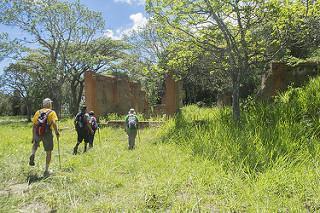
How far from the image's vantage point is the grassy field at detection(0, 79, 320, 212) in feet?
15.4

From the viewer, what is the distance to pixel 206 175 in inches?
223

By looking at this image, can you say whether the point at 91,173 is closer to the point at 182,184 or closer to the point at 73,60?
the point at 182,184

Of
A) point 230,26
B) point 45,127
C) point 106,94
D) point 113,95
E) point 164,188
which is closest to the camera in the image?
point 164,188

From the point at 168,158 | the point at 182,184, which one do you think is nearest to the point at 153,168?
the point at 168,158

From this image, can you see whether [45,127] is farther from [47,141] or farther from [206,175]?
[206,175]

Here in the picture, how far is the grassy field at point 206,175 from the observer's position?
470 centimetres

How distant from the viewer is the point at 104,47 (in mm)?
32531

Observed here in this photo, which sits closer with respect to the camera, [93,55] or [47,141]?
[47,141]

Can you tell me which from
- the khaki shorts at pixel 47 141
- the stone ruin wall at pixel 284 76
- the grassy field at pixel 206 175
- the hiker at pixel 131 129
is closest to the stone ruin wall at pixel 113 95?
the stone ruin wall at pixel 284 76

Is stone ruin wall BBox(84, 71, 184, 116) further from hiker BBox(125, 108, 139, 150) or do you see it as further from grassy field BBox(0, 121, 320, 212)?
grassy field BBox(0, 121, 320, 212)

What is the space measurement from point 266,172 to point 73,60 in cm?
2687

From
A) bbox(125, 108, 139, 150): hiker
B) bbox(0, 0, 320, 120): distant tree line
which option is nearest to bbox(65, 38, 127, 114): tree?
bbox(0, 0, 320, 120): distant tree line

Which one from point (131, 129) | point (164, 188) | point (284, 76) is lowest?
point (164, 188)

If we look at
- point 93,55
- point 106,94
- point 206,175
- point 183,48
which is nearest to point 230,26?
point 183,48
